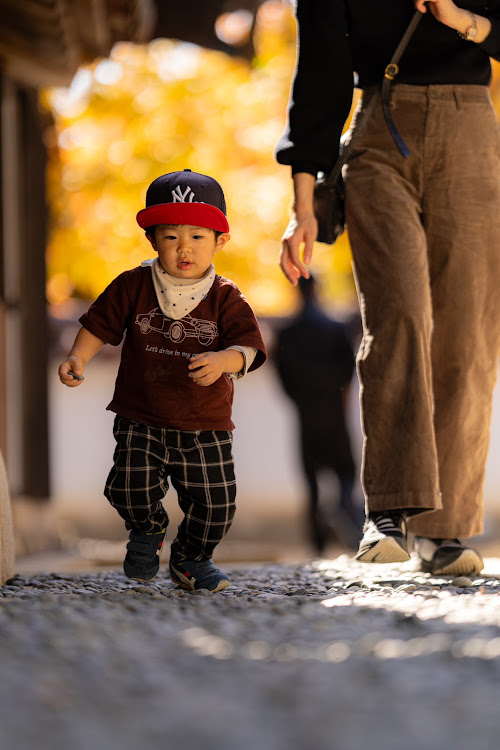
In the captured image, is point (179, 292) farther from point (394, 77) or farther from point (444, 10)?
point (444, 10)

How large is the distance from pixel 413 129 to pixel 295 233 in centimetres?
46

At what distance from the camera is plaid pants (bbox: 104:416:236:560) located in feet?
9.52

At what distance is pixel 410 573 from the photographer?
330 cm

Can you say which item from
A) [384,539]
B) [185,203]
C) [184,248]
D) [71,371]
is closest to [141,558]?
[71,371]

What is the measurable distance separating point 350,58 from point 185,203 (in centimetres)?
78

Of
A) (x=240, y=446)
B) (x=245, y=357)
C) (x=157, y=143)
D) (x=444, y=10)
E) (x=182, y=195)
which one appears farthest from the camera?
(x=240, y=446)

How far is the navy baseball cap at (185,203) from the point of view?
114 inches

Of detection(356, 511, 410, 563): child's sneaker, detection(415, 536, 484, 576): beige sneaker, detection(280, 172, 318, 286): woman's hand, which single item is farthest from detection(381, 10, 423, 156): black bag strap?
detection(415, 536, 484, 576): beige sneaker

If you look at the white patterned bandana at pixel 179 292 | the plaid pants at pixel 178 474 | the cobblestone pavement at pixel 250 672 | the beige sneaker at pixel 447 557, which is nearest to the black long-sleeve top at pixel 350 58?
the white patterned bandana at pixel 179 292

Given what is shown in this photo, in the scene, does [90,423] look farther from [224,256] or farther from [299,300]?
[299,300]

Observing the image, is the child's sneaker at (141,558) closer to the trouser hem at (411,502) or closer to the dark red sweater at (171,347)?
the dark red sweater at (171,347)

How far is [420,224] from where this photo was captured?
10.5 ft

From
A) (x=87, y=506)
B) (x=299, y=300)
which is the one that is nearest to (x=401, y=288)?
(x=299, y=300)

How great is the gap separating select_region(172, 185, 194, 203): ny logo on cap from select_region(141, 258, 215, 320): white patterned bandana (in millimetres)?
208
